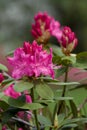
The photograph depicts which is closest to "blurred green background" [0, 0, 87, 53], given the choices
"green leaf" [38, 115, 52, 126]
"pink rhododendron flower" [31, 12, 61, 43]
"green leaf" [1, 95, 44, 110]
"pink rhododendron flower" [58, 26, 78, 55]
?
"pink rhododendron flower" [31, 12, 61, 43]

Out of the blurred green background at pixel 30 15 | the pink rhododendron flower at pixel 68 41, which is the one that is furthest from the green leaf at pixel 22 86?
the blurred green background at pixel 30 15

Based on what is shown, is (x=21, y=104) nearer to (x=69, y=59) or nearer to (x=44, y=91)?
(x=44, y=91)

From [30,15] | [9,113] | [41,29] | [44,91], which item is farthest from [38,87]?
[30,15]

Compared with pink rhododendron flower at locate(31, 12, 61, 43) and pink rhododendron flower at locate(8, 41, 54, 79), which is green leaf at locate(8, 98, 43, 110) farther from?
pink rhododendron flower at locate(31, 12, 61, 43)

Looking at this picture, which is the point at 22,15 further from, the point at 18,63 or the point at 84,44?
the point at 18,63

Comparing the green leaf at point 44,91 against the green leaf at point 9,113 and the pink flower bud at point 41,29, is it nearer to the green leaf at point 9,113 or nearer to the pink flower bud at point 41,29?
the green leaf at point 9,113
